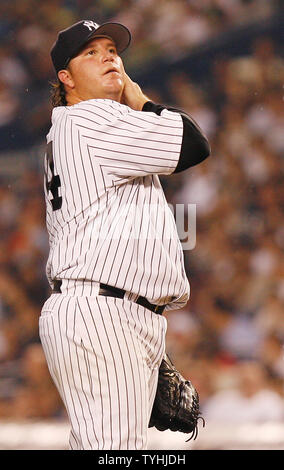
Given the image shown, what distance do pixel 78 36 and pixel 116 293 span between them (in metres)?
0.59

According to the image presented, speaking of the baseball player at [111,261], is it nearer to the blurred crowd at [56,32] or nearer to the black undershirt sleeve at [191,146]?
the black undershirt sleeve at [191,146]

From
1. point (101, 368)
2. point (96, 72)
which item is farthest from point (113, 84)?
point (101, 368)

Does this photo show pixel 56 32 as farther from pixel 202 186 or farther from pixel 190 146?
pixel 190 146

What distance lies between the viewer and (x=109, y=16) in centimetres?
267

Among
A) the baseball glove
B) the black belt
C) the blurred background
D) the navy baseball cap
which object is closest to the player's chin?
the navy baseball cap

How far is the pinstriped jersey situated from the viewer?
1.33 metres

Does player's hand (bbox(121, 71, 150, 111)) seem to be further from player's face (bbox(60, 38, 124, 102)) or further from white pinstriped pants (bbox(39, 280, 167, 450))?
white pinstriped pants (bbox(39, 280, 167, 450))

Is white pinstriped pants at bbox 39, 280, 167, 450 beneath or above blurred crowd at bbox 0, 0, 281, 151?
beneath

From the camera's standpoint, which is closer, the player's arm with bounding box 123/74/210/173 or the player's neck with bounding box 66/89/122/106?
the player's arm with bounding box 123/74/210/173

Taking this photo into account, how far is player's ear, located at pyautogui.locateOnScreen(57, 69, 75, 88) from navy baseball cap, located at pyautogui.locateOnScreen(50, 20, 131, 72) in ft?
0.04

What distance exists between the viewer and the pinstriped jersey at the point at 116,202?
133 centimetres

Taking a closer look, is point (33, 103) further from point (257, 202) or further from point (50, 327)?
point (50, 327)

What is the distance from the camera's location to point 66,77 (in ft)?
5.17

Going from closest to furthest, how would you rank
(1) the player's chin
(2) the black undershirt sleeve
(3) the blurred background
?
(2) the black undershirt sleeve, (1) the player's chin, (3) the blurred background
